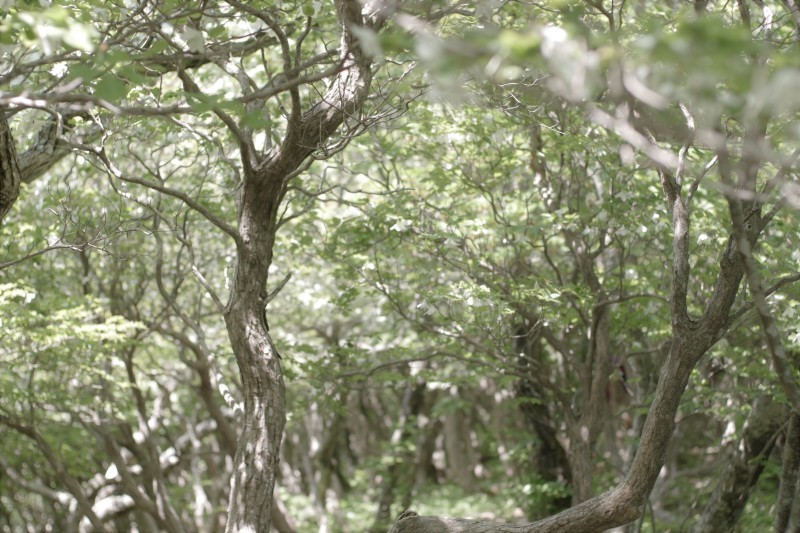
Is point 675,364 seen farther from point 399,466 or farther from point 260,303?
point 399,466

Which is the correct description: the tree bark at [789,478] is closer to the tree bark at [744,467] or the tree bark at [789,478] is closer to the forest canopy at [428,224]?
the forest canopy at [428,224]

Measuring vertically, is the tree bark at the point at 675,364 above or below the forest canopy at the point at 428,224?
below

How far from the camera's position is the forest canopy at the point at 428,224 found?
3.49 m

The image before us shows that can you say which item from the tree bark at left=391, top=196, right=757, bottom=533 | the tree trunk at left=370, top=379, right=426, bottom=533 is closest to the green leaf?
the tree bark at left=391, top=196, right=757, bottom=533

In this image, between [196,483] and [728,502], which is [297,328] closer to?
[196,483]

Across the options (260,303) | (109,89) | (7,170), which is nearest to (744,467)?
(260,303)

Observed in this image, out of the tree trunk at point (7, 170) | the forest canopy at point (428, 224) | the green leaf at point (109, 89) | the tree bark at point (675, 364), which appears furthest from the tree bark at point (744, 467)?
the green leaf at point (109, 89)

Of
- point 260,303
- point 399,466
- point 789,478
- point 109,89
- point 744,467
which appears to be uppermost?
point 399,466

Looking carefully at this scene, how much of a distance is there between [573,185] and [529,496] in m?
4.45

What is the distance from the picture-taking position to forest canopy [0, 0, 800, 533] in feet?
11.5

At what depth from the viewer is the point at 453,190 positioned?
7.91 metres

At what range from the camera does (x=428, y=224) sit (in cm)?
700

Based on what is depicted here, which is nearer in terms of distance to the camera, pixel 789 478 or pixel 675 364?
pixel 675 364

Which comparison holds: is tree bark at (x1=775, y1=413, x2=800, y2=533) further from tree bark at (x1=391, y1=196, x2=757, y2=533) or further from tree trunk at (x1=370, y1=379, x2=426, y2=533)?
tree trunk at (x1=370, y1=379, x2=426, y2=533)
